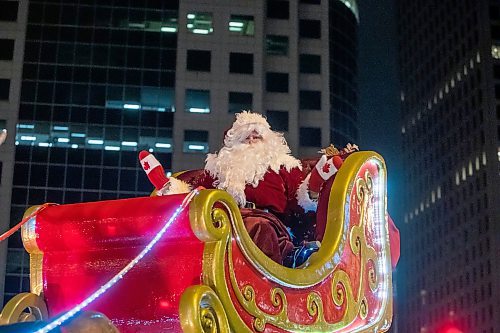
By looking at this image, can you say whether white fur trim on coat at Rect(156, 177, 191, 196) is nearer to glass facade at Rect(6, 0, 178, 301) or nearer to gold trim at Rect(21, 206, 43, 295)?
gold trim at Rect(21, 206, 43, 295)

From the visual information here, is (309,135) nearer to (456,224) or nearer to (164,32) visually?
(164,32)

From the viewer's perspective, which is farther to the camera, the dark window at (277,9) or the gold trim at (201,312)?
the dark window at (277,9)

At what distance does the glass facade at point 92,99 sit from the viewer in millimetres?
34406

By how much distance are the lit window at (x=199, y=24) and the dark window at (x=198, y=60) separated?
3.63 ft

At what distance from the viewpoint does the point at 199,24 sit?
124 ft

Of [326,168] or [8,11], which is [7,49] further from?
[326,168]

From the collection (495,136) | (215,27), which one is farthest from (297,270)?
(495,136)

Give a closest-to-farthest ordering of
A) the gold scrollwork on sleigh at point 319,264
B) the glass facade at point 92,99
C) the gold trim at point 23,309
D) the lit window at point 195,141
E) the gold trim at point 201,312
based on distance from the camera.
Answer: the gold trim at point 201,312 → the gold trim at point 23,309 → the gold scrollwork on sleigh at point 319,264 → the glass facade at point 92,99 → the lit window at point 195,141

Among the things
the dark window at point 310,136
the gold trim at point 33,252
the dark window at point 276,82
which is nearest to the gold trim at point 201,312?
the gold trim at point 33,252

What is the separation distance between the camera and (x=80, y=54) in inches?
1430

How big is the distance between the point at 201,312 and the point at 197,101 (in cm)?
3393

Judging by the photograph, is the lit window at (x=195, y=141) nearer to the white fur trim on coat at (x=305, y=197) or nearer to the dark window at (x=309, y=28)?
the dark window at (x=309, y=28)

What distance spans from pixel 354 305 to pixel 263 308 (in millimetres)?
1127

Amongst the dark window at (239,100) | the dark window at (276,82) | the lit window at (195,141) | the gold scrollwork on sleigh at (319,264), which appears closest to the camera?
the gold scrollwork on sleigh at (319,264)
